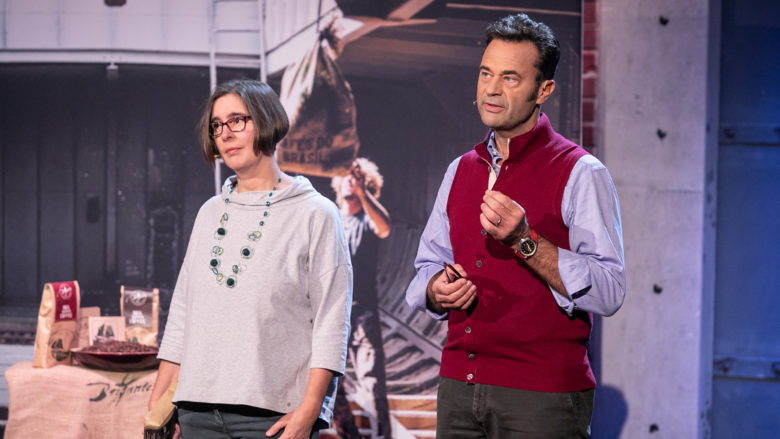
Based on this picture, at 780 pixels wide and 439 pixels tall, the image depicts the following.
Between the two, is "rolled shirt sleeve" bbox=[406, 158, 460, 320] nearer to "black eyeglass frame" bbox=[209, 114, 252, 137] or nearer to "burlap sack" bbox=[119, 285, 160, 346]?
"black eyeglass frame" bbox=[209, 114, 252, 137]

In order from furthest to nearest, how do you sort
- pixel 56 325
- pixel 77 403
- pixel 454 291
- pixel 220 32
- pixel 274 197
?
pixel 220 32, pixel 56 325, pixel 77 403, pixel 274 197, pixel 454 291

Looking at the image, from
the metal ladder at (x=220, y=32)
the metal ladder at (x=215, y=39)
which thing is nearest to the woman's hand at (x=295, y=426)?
the metal ladder at (x=215, y=39)

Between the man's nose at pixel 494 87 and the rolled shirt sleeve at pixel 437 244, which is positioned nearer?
the man's nose at pixel 494 87

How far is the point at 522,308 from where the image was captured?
1.58 metres

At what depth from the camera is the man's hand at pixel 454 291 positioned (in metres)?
1.53

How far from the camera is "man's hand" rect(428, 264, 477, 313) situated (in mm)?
1532

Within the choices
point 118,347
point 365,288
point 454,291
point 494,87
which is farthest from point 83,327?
point 494,87

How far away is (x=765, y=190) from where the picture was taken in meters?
3.15

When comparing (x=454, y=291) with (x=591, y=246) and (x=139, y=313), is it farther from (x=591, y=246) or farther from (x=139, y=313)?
(x=139, y=313)

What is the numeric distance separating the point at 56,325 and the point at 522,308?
2116 mm

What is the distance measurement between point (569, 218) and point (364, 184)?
5.28ft

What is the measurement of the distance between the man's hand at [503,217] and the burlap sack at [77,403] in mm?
1876

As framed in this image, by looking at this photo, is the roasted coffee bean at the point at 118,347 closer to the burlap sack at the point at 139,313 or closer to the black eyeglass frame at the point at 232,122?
the burlap sack at the point at 139,313

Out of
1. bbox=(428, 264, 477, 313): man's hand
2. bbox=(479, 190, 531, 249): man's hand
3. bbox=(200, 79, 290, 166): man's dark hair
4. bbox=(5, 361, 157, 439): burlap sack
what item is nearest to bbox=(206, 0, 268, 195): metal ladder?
bbox=(5, 361, 157, 439): burlap sack
